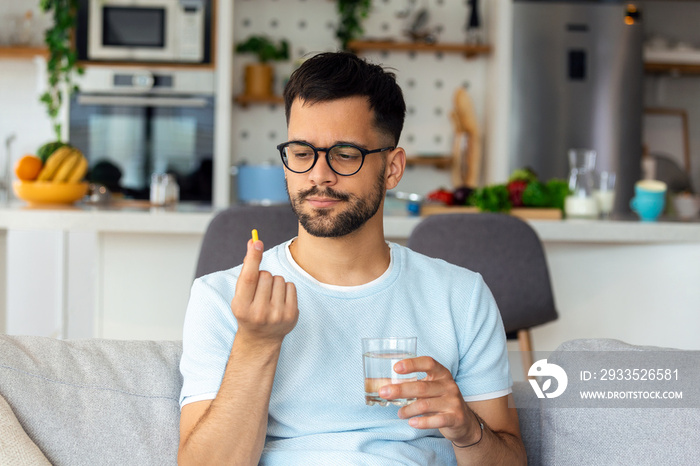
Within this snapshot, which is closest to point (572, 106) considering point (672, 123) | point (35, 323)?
point (672, 123)

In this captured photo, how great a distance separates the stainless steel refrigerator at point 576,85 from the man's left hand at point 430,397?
4048 mm

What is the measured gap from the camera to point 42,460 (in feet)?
4.12

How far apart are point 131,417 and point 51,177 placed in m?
2.07

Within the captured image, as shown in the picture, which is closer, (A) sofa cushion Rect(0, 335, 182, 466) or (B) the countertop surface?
(A) sofa cushion Rect(0, 335, 182, 466)

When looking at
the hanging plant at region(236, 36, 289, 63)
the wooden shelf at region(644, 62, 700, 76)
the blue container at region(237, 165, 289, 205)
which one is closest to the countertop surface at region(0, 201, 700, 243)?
the blue container at region(237, 165, 289, 205)

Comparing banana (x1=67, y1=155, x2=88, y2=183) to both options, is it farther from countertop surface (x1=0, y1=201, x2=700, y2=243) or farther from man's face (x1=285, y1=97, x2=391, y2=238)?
man's face (x1=285, y1=97, x2=391, y2=238)

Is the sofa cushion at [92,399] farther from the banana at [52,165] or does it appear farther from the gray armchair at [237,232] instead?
the banana at [52,165]

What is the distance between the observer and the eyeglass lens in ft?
4.46

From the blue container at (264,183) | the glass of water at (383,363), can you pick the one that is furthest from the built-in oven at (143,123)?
the glass of water at (383,363)

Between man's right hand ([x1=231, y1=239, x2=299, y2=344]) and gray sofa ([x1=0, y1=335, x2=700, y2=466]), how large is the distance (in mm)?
378

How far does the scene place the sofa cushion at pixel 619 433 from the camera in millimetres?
1414

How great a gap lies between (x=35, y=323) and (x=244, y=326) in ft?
6.78

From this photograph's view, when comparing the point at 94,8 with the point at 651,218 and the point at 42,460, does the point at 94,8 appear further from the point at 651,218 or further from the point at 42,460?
the point at 42,460

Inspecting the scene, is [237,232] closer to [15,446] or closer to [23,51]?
[15,446]
